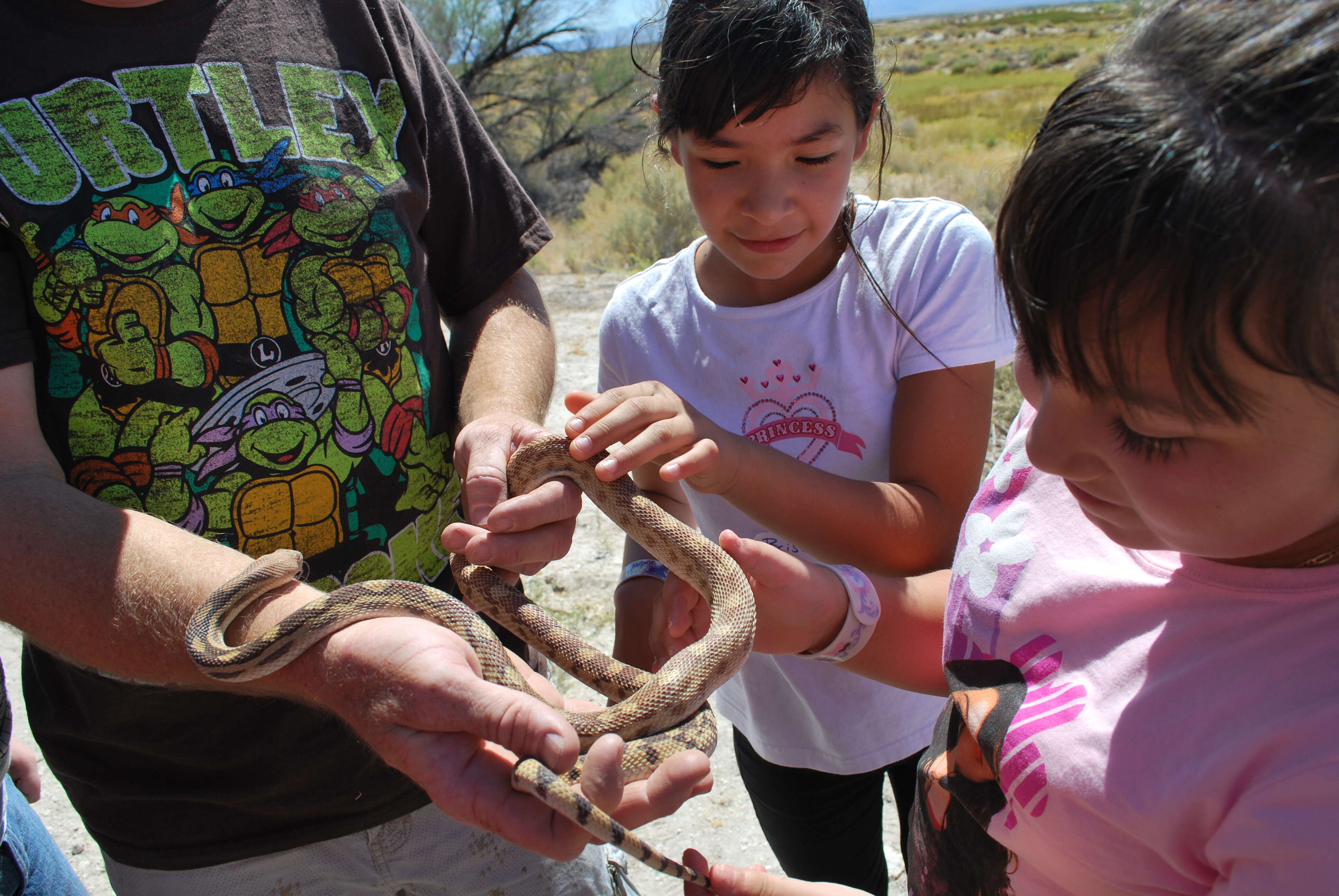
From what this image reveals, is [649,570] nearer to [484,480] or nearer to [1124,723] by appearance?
[484,480]

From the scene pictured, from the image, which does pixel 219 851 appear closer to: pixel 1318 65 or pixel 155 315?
pixel 155 315

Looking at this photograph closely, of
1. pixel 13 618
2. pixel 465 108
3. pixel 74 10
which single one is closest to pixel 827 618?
pixel 13 618

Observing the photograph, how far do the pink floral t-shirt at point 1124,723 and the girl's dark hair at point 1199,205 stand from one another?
465 mm

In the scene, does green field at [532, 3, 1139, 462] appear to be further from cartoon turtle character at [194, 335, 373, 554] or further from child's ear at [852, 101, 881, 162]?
cartoon turtle character at [194, 335, 373, 554]

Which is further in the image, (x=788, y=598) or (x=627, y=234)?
(x=627, y=234)

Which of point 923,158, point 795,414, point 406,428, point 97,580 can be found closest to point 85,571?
point 97,580

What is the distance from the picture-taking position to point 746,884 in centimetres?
174

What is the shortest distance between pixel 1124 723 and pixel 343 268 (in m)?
2.39

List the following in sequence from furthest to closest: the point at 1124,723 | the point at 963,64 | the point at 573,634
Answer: the point at 963,64
the point at 573,634
the point at 1124,723

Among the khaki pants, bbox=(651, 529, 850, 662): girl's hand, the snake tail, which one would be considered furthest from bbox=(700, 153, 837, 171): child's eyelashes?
the khaki pants

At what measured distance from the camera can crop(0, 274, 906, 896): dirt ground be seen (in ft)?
A: 13.0

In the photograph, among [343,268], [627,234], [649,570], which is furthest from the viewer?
[627,234]

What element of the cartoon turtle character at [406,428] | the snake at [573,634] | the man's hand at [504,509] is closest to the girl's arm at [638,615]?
the snake at [573,634]

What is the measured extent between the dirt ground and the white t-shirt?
1.42m
